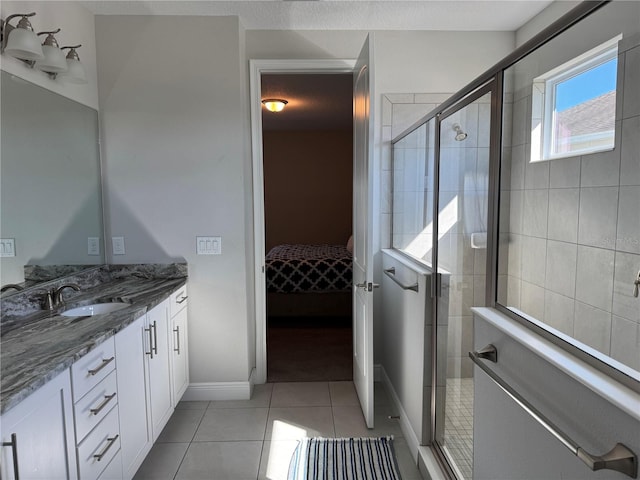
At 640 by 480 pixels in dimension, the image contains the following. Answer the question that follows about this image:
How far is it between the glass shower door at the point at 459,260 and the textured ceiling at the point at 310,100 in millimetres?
1752

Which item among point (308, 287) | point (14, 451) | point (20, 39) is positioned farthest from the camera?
point (308, 287)

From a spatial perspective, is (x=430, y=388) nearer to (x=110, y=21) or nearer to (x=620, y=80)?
(x=620, y=80)

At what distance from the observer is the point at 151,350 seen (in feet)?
6.68

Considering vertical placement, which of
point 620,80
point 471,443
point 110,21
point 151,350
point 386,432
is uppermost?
point 110,21

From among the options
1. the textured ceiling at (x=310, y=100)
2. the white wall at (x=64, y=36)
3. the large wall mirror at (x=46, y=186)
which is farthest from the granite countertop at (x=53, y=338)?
the textured ceiling at (x=310, y=100)

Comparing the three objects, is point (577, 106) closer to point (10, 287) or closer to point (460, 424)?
point (460, 424)

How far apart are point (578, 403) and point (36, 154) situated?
244 cm

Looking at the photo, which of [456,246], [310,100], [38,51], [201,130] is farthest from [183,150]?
[310,100]

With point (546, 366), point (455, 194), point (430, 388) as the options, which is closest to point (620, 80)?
point (455, 194)

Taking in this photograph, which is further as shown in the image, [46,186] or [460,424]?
[46,186]

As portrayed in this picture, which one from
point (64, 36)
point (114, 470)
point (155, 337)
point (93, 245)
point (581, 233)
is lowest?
point (114, 470)

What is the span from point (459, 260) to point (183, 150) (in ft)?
6.07

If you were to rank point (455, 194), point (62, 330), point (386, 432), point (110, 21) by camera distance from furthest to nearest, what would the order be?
point (110, 21) → point (386, 432) → point (455, 194) → point (62, 330)

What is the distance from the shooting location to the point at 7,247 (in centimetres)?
176
